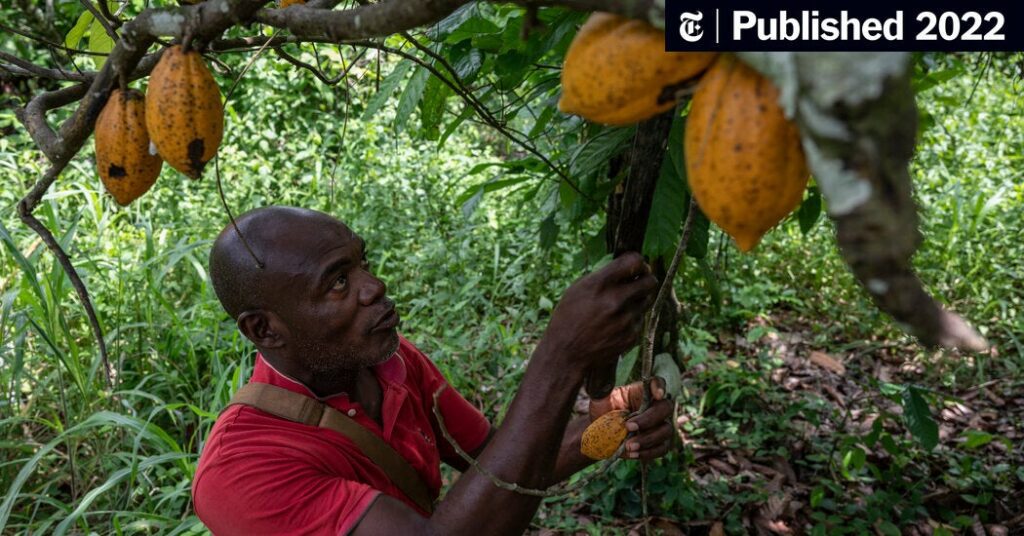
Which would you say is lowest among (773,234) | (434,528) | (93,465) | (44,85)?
(93,465)

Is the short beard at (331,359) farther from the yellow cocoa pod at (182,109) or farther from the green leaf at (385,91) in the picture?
the yellow cocoa pod at (182,109)

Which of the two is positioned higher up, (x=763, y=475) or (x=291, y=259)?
(x=291, y=259)

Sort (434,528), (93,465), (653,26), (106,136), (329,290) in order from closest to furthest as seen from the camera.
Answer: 1. (653,26)
2. (106,136)
3. (434,528)
4. (329,290)
5. (93,465)

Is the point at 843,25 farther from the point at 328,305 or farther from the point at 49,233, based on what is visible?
the point at 328,305

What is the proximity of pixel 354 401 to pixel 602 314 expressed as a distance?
28.3 inches

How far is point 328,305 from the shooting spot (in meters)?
1.69

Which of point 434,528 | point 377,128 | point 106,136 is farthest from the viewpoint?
point 377,128

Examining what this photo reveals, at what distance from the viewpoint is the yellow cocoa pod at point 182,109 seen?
0.64m

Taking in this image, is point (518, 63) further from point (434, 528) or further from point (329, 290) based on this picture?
point (434, 528)

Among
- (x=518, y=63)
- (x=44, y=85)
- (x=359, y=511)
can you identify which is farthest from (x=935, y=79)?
(x=44, y=85)

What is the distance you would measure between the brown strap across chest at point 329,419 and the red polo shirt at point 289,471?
15mm

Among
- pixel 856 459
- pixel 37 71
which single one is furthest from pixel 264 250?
pixel 856 459

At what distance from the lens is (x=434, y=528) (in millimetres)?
1466

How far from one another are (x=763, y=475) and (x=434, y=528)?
5.78 feet
